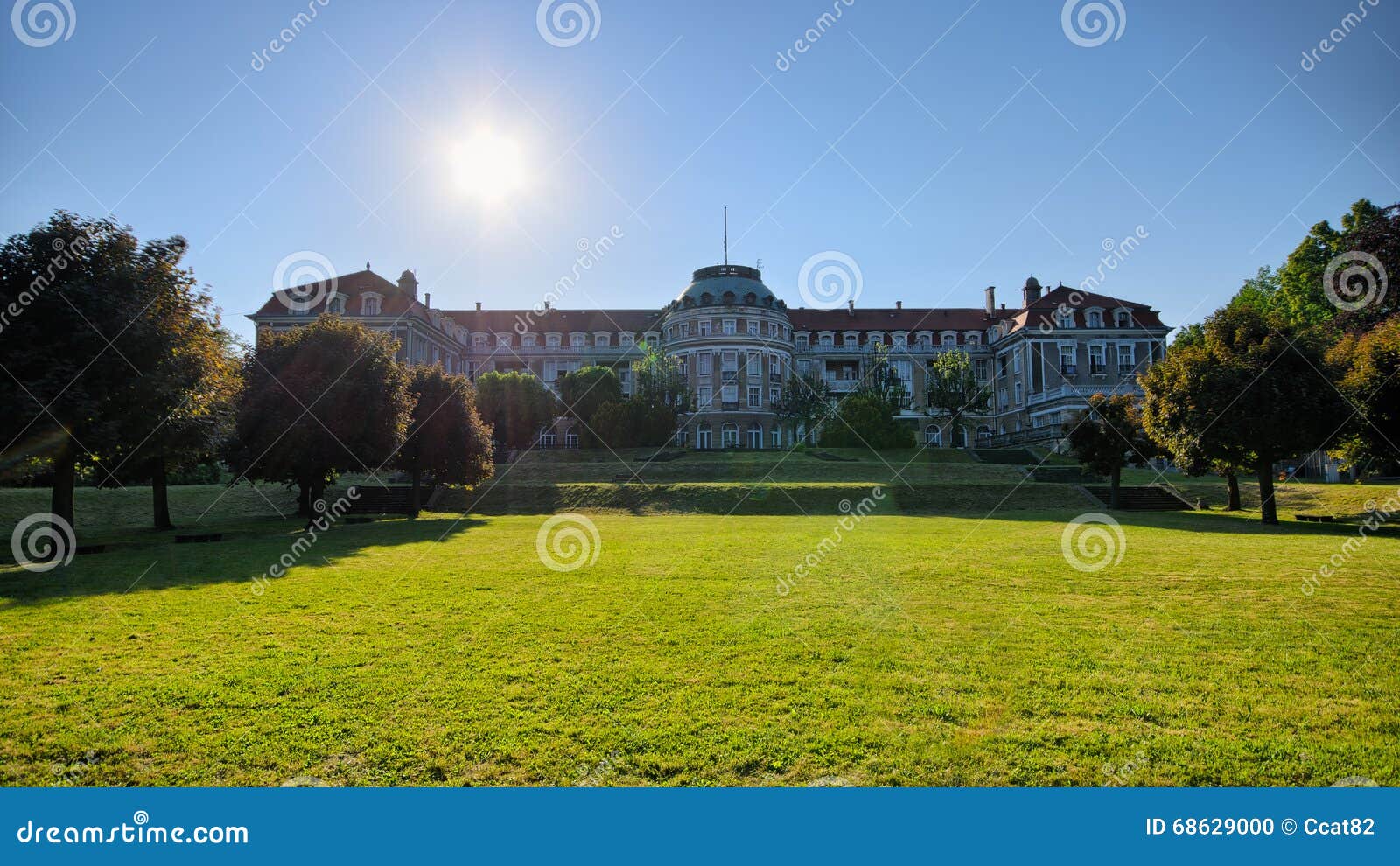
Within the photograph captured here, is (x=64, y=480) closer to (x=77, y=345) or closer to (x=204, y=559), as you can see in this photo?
(x=77, y=345)

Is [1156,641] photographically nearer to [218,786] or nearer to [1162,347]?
[218,786]

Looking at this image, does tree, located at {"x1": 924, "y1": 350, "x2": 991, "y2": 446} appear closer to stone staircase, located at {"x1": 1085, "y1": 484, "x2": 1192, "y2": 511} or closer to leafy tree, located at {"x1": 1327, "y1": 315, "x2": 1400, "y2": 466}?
stone staircase, located at {"x1": 1085, "y1": 484, "x2": 1192, "y2": 511}

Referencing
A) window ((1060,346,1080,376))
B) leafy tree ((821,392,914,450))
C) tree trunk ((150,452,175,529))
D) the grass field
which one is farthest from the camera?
window ((1060,346,1080,376))

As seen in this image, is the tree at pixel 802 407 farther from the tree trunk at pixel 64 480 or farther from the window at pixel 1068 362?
the tree trunk at pixel 64 480

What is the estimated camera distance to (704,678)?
730 centimetres

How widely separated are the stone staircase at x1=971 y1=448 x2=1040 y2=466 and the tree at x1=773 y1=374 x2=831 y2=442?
15345 millimetres

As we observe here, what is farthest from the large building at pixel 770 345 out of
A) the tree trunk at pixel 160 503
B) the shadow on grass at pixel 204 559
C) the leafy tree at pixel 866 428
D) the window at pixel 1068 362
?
the shadow on grass at pixel 204 559

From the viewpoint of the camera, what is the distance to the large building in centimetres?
7212

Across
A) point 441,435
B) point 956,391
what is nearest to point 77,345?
point 441,435

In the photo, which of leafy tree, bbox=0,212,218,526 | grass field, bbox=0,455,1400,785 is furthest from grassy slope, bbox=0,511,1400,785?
leafy tree, bbox=0,212,218,526

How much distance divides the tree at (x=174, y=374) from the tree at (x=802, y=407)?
2113 inches

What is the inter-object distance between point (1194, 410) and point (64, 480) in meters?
39.6

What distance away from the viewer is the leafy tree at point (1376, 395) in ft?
77.9

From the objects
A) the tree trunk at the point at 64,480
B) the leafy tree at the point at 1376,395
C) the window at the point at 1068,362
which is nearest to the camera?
the tree trunk at the point at 64,480
